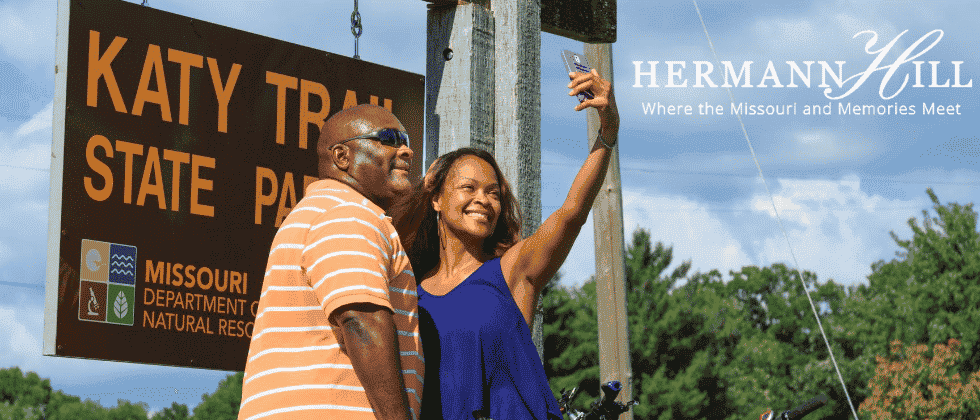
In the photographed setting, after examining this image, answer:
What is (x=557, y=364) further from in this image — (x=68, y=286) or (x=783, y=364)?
(x=68, y=286)

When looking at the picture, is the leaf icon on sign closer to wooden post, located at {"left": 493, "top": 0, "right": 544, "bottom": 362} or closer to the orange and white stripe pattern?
wooden post, located at {"left": 493, "top": 0, "right": 544, "bottom": 362}

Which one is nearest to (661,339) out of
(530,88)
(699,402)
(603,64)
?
(699,402)

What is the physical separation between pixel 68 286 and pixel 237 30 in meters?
1.09

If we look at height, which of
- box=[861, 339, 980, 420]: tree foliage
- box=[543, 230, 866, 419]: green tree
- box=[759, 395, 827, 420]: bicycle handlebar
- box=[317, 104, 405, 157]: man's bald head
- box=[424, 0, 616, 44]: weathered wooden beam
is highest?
box=[543, 230, 866, 419]: green tree

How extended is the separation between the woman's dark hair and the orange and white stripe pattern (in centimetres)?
79

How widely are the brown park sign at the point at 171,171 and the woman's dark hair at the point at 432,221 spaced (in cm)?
86

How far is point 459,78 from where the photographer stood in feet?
14.4

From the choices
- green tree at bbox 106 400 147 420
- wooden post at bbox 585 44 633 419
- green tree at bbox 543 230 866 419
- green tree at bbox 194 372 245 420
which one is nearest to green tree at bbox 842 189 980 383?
green tree at bbox 543 230 866 419

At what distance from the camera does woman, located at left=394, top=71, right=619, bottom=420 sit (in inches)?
127

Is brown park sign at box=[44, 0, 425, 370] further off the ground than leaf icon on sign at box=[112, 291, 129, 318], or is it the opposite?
brown park sign at box=[44, 0, 425, 370]

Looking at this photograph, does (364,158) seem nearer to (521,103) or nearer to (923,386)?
(521,103)

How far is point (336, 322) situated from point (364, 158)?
0.52 metres

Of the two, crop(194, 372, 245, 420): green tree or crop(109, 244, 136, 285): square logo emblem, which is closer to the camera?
crop(109, 244, 136, 285): square logo emblem

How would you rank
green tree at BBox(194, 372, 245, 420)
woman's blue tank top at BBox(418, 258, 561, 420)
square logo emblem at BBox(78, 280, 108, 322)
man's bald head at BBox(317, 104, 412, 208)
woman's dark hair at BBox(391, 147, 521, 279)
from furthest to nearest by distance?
1. green tree at BBox(194, 372, 245, 420)
2. square logo emblem at BBox(78, 280, 108, 322)
3. woman's dark hair at BBox(391, 147, 521, 279)
4. woman's blue tank top at BBox(418, 258, 561, 420)
5. man's bald head at BBox(317, 104, 412, 208)
